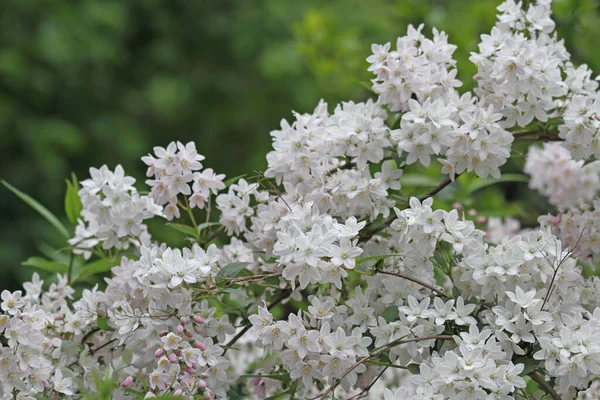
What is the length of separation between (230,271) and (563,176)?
1.05 m

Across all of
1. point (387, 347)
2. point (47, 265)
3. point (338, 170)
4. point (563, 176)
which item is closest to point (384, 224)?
point (338, 170)

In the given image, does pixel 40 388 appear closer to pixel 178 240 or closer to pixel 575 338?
pixel 575 338

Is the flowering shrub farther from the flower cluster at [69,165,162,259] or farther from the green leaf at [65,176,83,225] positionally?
the green leaf at [65,176,83,225]

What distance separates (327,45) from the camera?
2.88 m

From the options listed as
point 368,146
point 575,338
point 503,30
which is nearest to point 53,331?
point 368,146

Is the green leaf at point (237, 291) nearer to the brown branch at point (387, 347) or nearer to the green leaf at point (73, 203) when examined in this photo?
the brown branch at point (387, 347)

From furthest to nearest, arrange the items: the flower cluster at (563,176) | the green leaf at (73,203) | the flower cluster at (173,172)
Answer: the flower cluster at (563,176) < the green leaf at (73,203) < the flower cluster at (173,172)

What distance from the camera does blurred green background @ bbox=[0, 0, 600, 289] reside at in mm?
4656

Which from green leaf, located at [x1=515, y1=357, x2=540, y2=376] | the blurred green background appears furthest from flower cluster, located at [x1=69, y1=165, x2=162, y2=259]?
the blurred green background

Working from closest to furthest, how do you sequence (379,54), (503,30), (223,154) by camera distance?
(379,54)
(503,30)
(223,154)

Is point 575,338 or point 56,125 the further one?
point 56,125

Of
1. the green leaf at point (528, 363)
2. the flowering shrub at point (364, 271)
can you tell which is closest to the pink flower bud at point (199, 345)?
the flowering shrub at point (364, 271)

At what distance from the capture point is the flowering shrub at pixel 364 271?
120 cm

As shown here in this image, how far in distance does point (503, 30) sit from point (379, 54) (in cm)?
27
